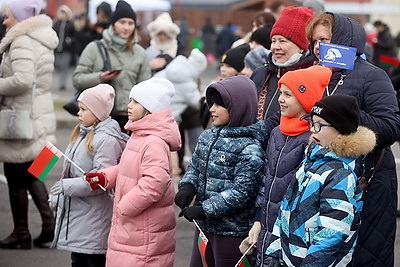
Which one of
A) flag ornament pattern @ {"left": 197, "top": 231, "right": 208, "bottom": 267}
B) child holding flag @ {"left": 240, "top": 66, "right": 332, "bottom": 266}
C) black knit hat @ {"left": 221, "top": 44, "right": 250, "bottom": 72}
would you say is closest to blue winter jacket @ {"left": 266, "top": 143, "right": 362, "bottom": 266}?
child holding flag @ {"left": 240, "top": 66, "right": 332, "bottom": 266}

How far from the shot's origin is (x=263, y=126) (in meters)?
5.48

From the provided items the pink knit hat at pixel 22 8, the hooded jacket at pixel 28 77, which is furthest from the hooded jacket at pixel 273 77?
the pink knit hat at pixel 22 8

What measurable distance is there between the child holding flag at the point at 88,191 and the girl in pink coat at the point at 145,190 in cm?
39

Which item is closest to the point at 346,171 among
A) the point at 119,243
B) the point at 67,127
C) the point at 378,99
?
the point at 378,99

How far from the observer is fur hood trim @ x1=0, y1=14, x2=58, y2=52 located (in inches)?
294

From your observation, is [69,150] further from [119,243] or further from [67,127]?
[67,127]

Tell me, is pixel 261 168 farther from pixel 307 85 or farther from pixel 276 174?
pixel 307 85

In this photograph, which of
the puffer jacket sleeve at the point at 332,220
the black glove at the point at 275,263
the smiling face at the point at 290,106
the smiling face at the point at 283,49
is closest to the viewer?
the puffer jacket sleeve at the point at 332,220

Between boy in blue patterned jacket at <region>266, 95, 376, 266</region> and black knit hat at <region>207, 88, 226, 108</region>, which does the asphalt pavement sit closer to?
black knit hat at <region>207, 88, 226, 108</region>

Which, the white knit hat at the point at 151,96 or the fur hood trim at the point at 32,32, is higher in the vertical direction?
the white knit hat at the point at 151,96

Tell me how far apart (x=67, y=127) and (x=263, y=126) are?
33.6 feet

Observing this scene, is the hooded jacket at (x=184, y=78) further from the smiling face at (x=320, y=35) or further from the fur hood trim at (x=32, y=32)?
the smiling face at (x=320, y=35)

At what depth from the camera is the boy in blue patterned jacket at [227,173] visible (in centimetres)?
527

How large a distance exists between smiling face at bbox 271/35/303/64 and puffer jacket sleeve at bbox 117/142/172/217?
985mm
